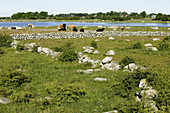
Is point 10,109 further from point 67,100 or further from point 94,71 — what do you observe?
point 94,71

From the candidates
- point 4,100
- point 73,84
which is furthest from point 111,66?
point 4,100

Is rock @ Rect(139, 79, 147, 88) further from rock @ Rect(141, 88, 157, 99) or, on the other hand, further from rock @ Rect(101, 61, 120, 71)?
rock @ Rect(101, 61, 120, 71)

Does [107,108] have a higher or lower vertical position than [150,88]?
lower

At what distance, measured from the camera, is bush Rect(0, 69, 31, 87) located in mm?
11828

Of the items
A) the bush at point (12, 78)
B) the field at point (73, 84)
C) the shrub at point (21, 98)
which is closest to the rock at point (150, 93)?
the field at point (73, 84)

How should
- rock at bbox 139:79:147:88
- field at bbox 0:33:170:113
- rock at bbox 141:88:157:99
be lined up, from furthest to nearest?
1. rock at bbox 139:79:147:88
2. field at bbox 0:33:170:113
3. rock at bbox 141:88:157:99

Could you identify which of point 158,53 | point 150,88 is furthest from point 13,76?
point 158,53

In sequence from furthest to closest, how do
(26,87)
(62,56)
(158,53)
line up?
(158,53), (62,56), (26,87)

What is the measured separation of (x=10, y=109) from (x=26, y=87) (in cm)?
283

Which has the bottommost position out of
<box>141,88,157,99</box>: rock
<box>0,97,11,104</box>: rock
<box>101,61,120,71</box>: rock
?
<box>0,97,11,104</box>: rock

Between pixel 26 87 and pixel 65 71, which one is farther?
pixel 65 71

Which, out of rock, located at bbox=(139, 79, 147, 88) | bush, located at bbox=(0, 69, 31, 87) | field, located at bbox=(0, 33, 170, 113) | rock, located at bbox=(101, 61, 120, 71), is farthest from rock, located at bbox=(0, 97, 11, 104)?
rock, located at bbox=(101, 61, 120, 71)

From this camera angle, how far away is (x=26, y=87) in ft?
37.9

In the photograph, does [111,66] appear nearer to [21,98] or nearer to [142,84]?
[142,84]
